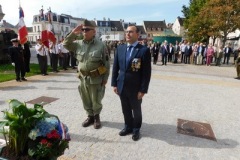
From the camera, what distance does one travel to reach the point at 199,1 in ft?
110

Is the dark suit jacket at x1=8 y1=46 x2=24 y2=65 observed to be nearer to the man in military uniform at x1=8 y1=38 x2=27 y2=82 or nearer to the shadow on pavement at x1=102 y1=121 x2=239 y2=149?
the man in military uniform at x1=8 y1=38 x2=27 y2=82

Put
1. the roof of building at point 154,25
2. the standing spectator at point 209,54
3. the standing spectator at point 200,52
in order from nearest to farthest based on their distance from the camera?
the standing spectator at point 209,54, the standing spectator at point 200,52, the roof of building at point 154,25

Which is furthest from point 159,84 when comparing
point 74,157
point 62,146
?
point 62,146

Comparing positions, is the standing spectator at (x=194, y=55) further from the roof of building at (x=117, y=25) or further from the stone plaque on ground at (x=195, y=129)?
the roof of building at (x=117, y=25)

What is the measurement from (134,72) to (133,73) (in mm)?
27

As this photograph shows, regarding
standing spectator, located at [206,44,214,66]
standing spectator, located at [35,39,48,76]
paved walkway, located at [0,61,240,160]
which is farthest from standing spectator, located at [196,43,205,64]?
standing spectator, located at [35,39,48,76]

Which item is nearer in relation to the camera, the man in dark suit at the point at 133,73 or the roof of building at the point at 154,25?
the man in dark suit at the point at 133,73

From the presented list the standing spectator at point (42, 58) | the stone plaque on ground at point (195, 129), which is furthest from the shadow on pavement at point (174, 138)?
the standing spectator at point (42, 58)

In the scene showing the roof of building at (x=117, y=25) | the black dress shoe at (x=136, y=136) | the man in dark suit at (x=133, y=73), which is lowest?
the black dress shoe at (x=136, y=136)

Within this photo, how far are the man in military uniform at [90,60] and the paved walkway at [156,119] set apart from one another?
0.78 meters

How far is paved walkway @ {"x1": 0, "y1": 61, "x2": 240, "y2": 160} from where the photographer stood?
3941 mm

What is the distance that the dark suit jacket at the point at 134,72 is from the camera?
4.08 m

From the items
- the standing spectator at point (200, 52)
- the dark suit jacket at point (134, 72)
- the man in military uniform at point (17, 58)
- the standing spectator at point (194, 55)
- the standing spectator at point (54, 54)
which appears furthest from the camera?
the standing spectator at point (194, 55)

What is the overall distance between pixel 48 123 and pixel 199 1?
35037 mm
